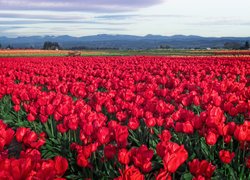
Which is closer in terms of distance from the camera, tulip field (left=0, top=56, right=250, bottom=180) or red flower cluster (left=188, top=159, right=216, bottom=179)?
tulip field (left=0, top=56, right=250, bottom=180)

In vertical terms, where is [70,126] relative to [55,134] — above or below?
above

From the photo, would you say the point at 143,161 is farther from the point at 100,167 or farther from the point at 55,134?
the point at 55,134

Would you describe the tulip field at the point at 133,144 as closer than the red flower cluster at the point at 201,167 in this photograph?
Yes

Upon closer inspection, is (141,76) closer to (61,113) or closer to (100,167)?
(61,113)

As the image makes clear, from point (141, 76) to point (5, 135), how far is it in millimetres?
9825

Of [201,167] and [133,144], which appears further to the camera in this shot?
[133,144]

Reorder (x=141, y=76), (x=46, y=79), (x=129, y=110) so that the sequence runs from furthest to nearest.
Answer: (x=141, y=76), (x=46, y=79), (x=129, y=110)

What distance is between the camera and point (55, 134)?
7.52 metres

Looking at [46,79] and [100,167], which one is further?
[46,79]

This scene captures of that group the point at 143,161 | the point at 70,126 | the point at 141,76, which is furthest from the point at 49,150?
the point at 141,76

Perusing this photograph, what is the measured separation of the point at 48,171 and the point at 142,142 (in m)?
3.24

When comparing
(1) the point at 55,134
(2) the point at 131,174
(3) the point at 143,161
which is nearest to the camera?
(2) the point at 131,174

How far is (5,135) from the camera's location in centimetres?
449

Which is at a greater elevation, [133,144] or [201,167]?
[201,167]
